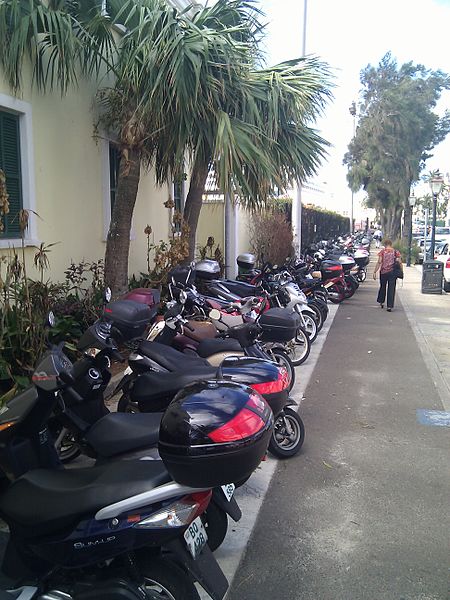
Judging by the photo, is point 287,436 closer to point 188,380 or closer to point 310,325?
point 188,380

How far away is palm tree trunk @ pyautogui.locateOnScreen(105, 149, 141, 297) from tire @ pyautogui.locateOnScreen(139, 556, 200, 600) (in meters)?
5.22

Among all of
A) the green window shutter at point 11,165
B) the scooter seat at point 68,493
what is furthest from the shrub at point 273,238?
the scooter seat at point 68,493

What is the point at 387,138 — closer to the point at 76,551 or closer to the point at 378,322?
the point at 378,322

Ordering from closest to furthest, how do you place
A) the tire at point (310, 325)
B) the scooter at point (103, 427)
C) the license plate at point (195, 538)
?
1. the license plate at point (195, 538)
2. the scooter at point (103, 427)
3. the tire at point (310, 325)

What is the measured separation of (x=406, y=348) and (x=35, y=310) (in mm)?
5952

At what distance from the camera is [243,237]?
16922mm

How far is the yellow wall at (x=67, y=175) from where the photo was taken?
6859 millimetres

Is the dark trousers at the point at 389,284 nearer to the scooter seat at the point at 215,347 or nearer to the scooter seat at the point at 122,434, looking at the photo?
the scooter seat at the point at 215,347

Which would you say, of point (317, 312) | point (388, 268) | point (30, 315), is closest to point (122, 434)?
point (30, 315)

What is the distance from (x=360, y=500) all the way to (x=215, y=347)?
6.12 feet

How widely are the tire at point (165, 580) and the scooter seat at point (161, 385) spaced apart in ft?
5.39

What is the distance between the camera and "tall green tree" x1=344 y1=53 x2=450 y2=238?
123 feet

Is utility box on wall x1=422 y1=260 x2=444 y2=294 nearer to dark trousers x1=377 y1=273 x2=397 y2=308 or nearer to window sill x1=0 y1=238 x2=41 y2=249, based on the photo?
dark trousers x1=377 y1=273 x2=397 y2=308

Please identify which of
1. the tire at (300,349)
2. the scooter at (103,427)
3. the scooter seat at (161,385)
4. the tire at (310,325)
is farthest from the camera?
the tire at (310,325)
